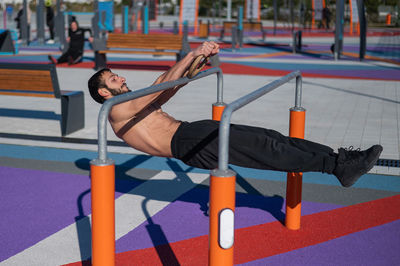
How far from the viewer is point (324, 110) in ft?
28.6

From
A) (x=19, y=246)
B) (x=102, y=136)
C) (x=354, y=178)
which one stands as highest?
(x=102, y=136)

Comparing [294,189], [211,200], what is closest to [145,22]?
[294,189]

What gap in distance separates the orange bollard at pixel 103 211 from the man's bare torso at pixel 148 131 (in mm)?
1064

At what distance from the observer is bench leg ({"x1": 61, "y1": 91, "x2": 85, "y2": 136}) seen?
264 inches

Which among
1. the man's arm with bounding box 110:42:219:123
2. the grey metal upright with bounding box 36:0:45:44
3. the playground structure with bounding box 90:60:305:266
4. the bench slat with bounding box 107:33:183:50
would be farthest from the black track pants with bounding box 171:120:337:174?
the grey metal upright with bounding box 36:0:45:44

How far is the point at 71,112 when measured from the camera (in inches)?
269

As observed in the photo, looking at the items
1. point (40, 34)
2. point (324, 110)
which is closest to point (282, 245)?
point (324, 110)

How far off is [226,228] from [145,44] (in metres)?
13.2

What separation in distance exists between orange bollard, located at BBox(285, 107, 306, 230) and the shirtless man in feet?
1.40

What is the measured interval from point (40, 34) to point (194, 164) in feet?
72.9

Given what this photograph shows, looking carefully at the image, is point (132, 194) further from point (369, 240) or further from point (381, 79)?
point (381, 79)

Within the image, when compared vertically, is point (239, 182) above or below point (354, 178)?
below

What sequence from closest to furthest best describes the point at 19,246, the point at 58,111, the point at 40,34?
the point at 19,246 < the point at 58,111 < the point at 40,34

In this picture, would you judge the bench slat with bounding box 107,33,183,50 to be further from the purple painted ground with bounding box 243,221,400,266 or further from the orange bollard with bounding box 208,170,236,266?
the orange bollard with bounding box 208,170,236,266
